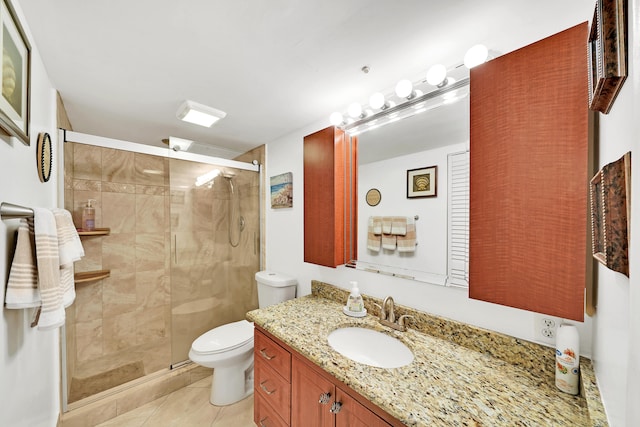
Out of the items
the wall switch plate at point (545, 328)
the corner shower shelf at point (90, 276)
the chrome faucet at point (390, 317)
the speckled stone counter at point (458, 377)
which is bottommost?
the speckled stone counter at point (458, 377)

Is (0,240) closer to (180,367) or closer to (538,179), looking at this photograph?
(538,179)

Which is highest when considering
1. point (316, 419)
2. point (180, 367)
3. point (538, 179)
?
point (538, 179)

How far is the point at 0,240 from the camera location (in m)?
0.73

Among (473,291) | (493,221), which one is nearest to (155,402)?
(473,291)

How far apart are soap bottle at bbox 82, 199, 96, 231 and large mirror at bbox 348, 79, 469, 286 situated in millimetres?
1996

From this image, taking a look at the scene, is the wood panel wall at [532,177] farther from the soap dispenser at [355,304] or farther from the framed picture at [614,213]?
the soap dispenser at [355,304]

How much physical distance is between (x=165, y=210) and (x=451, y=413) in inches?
98.7

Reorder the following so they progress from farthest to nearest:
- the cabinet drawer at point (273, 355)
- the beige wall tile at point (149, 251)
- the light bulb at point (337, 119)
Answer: the beige wall tile at point (149, 251)
the light bulb at point (337, 119)
the cabinet drawer at point (273, 355)

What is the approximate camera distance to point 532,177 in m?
0.80

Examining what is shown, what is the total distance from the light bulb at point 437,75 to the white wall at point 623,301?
0.55 meters

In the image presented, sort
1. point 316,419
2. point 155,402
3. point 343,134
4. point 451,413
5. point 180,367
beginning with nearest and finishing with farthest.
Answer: point 451,413
point 316,419
point 343,134
point 155,402
point 180,367

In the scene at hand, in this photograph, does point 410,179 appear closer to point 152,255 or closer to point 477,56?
point 477,56

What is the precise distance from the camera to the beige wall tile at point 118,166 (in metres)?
2.00

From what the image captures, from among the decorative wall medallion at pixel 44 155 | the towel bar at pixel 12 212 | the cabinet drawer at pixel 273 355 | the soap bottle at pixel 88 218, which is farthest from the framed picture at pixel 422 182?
the soap bottle at pixel 88 218
